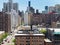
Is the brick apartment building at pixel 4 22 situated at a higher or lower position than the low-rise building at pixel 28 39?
higher

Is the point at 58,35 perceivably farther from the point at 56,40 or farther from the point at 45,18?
the point at 45,18

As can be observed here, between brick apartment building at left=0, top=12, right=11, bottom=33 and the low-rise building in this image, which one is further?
brick apartment building at left=0, top=12, right=11, bottom=33

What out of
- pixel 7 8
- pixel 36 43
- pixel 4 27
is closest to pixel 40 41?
pixel 36 43

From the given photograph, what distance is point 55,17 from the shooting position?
18359 millimetres

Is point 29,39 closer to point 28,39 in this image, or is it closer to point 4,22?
point 28,39

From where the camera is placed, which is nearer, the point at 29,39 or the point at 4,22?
the point at 29,39

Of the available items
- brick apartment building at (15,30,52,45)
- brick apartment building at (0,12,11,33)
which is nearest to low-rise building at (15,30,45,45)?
brick apartment building at (15,30,52,45)

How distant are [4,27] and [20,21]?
8.40m

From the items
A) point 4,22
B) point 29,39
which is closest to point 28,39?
point 29,39

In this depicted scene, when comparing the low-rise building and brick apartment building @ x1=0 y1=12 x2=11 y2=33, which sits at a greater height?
brick apartment building @ x1=0 y1=12 x2=11 y2=33

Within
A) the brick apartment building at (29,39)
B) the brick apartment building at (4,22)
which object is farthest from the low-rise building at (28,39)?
the brick apartment building at (4,22)

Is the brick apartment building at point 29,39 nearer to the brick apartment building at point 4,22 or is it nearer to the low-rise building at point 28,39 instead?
the low-rise building at point 28,39

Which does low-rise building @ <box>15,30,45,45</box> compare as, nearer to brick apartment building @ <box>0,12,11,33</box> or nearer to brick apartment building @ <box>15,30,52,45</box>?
brick apartment building @ <box>15,30,52,45</box>

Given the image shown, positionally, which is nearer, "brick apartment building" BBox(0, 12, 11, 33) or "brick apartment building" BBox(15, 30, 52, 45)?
"brick apartment building" BBox(15, 30, 52, 45)
